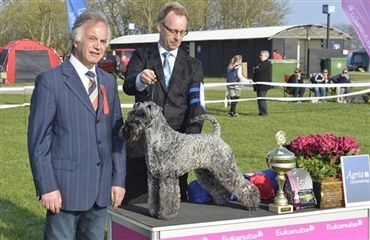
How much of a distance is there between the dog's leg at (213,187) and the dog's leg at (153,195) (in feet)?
1.37

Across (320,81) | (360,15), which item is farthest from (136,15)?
(360,15)

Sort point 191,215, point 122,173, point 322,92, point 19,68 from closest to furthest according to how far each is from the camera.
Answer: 1. point 122,173
2. point 191,215
3. point 322,92
4. point 19,68

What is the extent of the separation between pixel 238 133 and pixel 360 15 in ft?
15.8

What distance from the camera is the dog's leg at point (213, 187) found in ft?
11.6

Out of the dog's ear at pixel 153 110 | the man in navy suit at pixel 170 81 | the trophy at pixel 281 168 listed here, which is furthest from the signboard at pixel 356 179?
the dog's ear at pixel 153 110

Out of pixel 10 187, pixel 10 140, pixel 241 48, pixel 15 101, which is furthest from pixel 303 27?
pixel 10 187

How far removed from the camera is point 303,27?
1228 inches

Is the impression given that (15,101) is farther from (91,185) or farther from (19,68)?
(91,185)

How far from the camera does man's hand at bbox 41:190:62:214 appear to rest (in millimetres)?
2735

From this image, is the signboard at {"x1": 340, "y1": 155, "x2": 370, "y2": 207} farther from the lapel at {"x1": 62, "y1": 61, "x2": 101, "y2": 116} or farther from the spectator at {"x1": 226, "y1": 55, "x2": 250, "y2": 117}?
the spectator at {"x1": 226, "y1": 55, "x2": 250, "y2": 117}

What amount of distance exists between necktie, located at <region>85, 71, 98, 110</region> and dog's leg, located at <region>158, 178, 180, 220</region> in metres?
0.54

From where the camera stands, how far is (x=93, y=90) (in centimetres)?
289

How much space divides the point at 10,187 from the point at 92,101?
14.3ft

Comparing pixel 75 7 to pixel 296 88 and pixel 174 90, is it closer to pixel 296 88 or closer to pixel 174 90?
pixel 174 90
